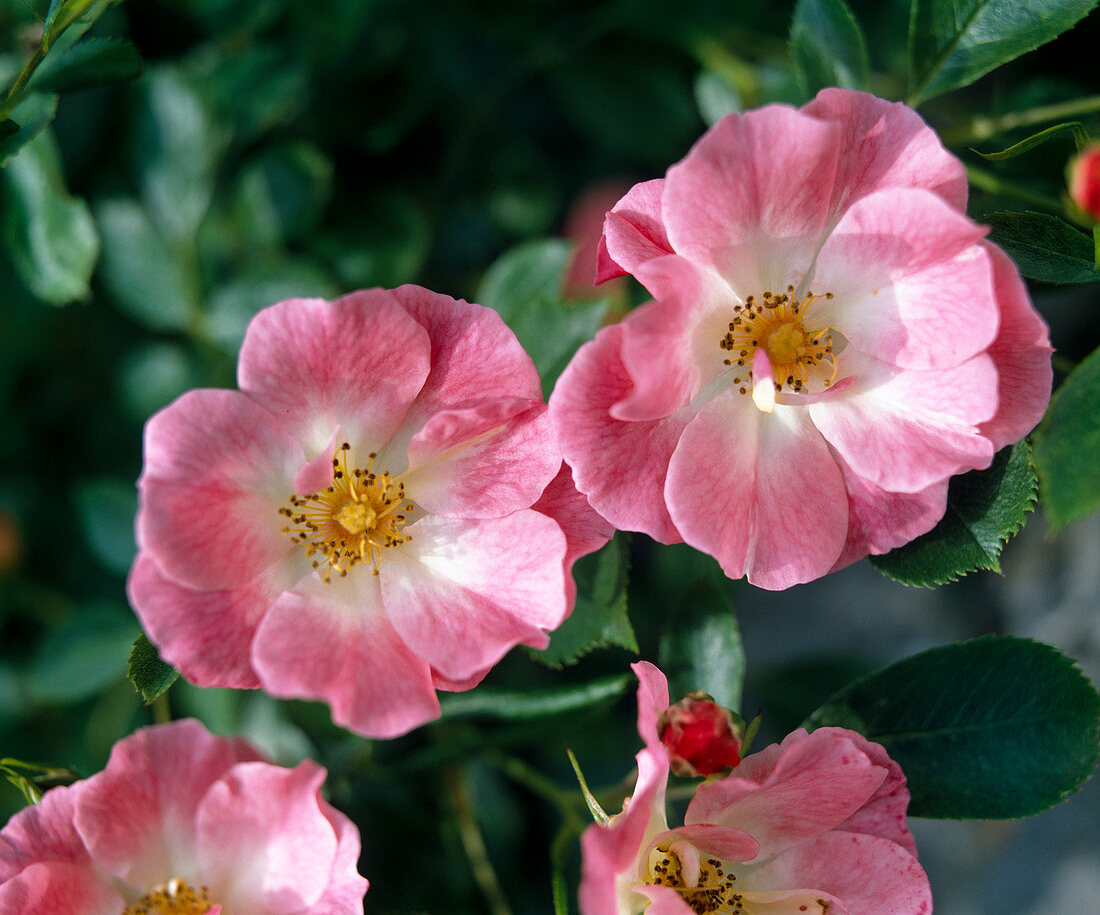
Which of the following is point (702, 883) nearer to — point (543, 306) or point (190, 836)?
point (190, 836)

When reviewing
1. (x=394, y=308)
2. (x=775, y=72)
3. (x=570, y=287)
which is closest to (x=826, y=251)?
(x=394, y=308)

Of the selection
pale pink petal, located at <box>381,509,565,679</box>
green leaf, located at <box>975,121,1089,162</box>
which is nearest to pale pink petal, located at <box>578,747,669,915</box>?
pale pink petal, located at <box>381,509,565,679</box>

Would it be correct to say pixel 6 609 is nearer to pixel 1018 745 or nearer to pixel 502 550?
pixel 502 550

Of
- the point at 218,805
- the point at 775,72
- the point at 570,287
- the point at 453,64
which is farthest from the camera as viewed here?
the point at 570,287

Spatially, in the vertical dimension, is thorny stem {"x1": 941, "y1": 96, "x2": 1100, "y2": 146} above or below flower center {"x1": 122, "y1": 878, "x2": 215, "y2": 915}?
above

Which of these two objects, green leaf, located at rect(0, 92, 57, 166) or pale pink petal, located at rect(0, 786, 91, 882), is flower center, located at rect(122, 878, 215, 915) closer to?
pale pink petal, located at rect(0, 786, 91, 882)
